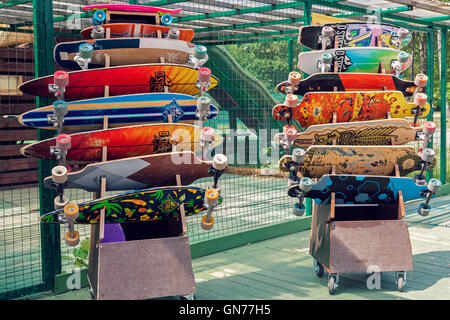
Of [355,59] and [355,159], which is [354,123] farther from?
[355,59]

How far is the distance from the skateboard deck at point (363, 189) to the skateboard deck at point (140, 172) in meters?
0.89

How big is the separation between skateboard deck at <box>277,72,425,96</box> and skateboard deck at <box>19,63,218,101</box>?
1042 millimetres

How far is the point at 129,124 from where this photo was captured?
12.1 feet

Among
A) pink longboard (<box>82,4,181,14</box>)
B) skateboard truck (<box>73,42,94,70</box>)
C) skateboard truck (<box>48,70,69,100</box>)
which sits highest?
pink longboard (<box>82,4,181,14</box>)

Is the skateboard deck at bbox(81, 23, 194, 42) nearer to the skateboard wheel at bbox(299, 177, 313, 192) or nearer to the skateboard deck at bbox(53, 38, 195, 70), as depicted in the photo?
the skateboard deck at bbox(53, 38, 195, 70)

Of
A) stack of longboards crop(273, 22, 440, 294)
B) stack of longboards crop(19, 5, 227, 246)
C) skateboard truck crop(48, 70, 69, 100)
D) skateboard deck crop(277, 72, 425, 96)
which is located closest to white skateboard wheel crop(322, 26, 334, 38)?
stack of longboards crop(273, 22, 440, 294)

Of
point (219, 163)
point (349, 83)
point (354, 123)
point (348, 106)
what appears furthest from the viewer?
point (349, 83)

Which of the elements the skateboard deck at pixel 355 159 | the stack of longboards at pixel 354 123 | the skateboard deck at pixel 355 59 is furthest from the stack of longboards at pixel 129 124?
the skateboard deck at pixel 355 59

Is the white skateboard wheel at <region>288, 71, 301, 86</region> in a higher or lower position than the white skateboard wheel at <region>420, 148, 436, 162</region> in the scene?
higher

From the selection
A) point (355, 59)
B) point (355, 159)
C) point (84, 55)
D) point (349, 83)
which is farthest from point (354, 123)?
point (84, 55)

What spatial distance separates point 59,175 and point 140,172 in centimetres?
58

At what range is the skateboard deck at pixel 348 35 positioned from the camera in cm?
459

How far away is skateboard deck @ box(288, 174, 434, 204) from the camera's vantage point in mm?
4023
